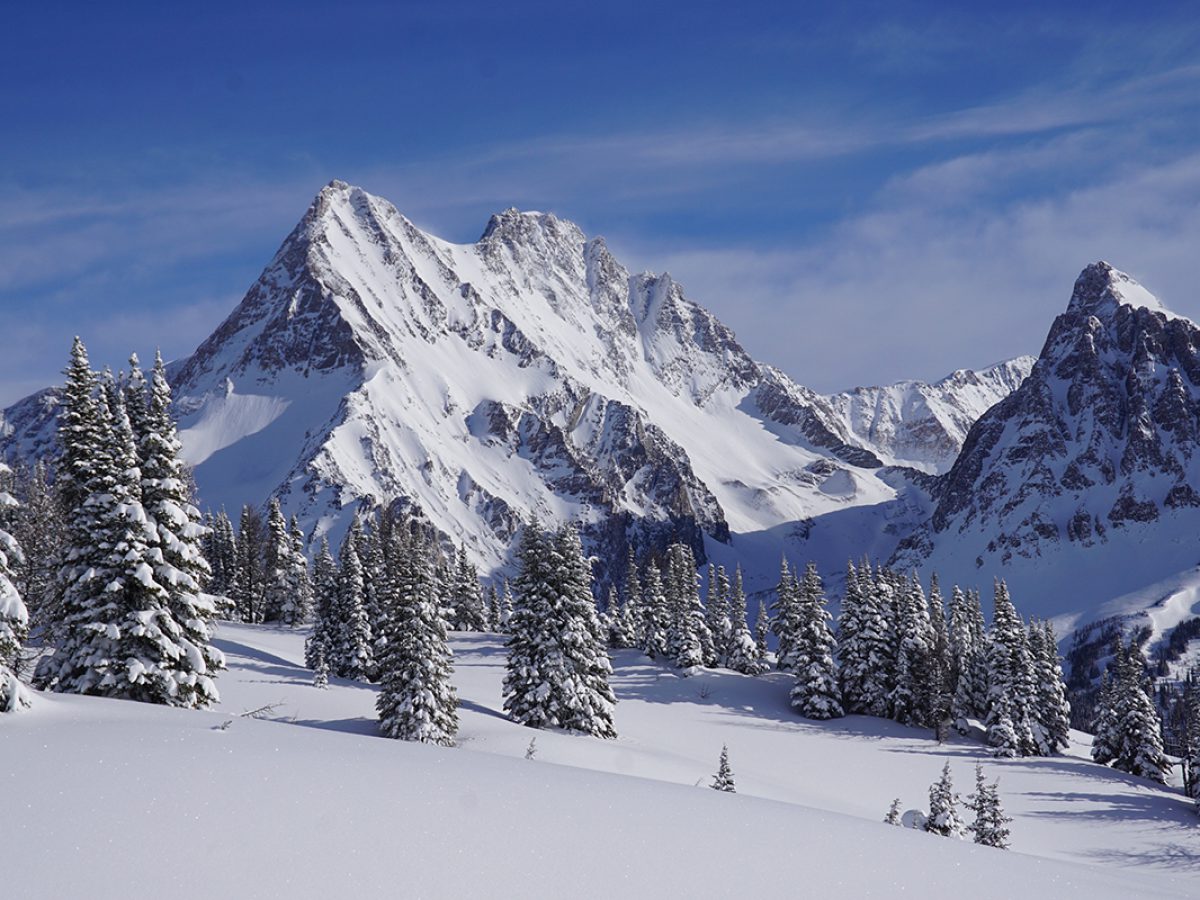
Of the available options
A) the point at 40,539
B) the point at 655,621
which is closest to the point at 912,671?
the point at 655,621

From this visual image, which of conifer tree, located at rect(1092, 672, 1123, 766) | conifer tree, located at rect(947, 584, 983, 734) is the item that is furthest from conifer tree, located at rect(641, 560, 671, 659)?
conifer tree, located at rect(1092, 672, 1123, 766)

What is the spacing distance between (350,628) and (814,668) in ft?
110

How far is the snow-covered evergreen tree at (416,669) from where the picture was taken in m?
32.3

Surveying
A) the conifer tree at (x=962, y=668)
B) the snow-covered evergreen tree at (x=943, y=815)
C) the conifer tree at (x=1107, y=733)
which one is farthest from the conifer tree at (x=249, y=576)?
the snow-covered evergreen tree at (x=943, y=815)

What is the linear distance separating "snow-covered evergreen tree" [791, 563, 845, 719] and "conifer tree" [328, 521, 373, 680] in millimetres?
31642

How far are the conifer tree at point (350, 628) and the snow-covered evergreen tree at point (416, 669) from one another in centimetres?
1977

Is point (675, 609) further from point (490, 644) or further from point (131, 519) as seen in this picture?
point (131, 519)

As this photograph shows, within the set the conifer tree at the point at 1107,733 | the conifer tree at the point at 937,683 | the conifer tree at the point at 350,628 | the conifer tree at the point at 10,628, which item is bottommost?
the conifer tree at the point at 1107,733

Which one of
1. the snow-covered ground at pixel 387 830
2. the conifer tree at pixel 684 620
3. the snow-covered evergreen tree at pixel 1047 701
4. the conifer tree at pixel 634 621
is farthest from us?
the conifer tree at pixel 634 621

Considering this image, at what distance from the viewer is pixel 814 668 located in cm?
6312

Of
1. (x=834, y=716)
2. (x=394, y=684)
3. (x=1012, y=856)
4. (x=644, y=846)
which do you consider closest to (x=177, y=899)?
(x=644, y=846)

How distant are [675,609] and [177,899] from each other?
2740 inches

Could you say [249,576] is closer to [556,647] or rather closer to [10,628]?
[556,647]

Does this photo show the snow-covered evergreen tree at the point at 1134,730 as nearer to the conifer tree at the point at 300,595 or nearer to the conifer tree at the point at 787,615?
the conifer tree at the point at 787,615
